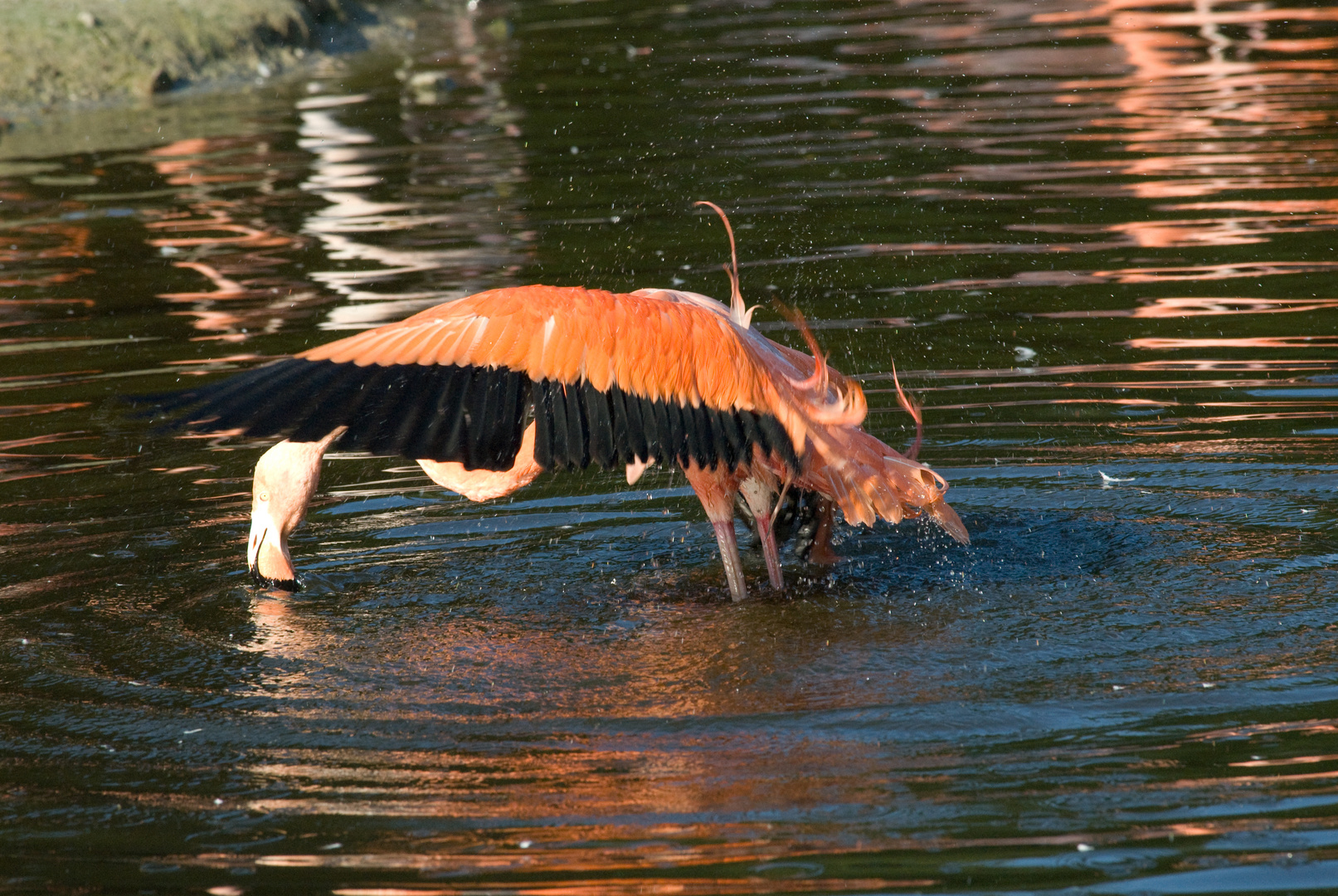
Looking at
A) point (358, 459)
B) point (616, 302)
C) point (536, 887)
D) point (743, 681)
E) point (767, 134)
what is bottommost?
point (767, 134)

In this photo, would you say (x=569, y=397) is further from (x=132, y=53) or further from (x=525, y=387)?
(x=132, y=53)

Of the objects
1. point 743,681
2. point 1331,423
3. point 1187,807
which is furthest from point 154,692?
point 1331,423

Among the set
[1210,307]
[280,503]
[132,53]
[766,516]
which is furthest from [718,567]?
[132,53]

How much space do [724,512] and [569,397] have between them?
90 centimetres

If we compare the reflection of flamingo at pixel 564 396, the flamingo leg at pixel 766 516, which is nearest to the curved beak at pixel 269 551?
the reflection of flamingo at pixel 564 396

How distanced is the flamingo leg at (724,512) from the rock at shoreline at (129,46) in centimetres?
1195

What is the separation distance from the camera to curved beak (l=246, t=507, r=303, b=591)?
509cm

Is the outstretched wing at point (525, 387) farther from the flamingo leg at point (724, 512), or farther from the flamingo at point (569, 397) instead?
Result: the flamingo leg at point (724, 512)

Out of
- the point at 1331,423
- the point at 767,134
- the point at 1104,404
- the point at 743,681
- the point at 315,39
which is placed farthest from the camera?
the point at 315,39

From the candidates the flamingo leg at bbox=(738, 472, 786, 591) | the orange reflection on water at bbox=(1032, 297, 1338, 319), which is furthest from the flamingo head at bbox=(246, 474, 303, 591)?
the orange reflection on water at bbox=(1032, 297, 1338, 319)

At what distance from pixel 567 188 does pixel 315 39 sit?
757 centimetres

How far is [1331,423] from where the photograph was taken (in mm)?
6105

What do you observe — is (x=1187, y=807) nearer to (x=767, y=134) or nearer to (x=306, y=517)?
(x=306, y=517)

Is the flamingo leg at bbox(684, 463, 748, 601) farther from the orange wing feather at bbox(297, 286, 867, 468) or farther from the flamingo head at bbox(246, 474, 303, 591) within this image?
the flamingo head at bbox(246, 474, 303, 591)
